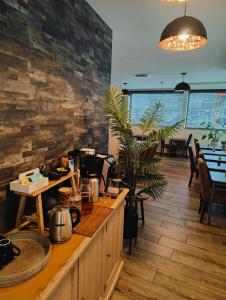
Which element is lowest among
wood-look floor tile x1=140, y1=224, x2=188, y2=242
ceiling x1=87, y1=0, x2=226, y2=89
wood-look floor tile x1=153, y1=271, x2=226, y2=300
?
wood-look floor tile x1=153, y1=271, x2=226, y2=300

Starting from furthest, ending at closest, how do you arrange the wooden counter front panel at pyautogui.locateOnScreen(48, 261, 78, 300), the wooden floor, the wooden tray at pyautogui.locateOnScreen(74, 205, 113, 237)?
the wooden floor < the wooden tray at pyautogui.locateOnScreen(74, 205, 113, 237) < the wooden counter front panel at pyautogui.locateOnScreen(48, 261, 78, 300)

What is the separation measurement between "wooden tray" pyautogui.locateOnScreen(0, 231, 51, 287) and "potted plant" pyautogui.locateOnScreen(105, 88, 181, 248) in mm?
1303

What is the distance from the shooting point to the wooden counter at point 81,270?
2.79 ft

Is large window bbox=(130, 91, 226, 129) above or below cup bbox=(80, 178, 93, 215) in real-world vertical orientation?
above

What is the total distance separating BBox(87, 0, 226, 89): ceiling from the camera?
220 centimetres

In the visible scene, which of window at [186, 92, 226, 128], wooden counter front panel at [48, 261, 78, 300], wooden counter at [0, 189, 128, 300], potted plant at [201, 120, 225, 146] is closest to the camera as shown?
→ wooden counter at [0, 189, 128, 300]

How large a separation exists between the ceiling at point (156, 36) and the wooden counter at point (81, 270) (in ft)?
6.59

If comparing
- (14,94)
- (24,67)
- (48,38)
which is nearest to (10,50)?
(24,67)

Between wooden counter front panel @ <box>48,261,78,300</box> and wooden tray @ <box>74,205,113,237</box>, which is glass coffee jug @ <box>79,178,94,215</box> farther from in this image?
wooden counter front panel @ <box>48,261,78,300</box>

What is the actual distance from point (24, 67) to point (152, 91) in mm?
7900

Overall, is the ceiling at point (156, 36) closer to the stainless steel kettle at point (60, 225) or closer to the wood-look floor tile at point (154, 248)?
the stainless steel kettle at point (60, 225)

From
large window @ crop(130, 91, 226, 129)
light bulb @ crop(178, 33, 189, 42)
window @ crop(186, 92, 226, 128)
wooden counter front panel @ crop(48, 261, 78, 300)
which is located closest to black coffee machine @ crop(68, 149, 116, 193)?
wooden counter front panel @ crop(48, 261, 78, 300)

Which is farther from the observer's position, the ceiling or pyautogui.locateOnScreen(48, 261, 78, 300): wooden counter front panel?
the ceiling

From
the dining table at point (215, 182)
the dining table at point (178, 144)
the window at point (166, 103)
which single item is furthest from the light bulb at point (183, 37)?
the dining table at point (178, 144)
